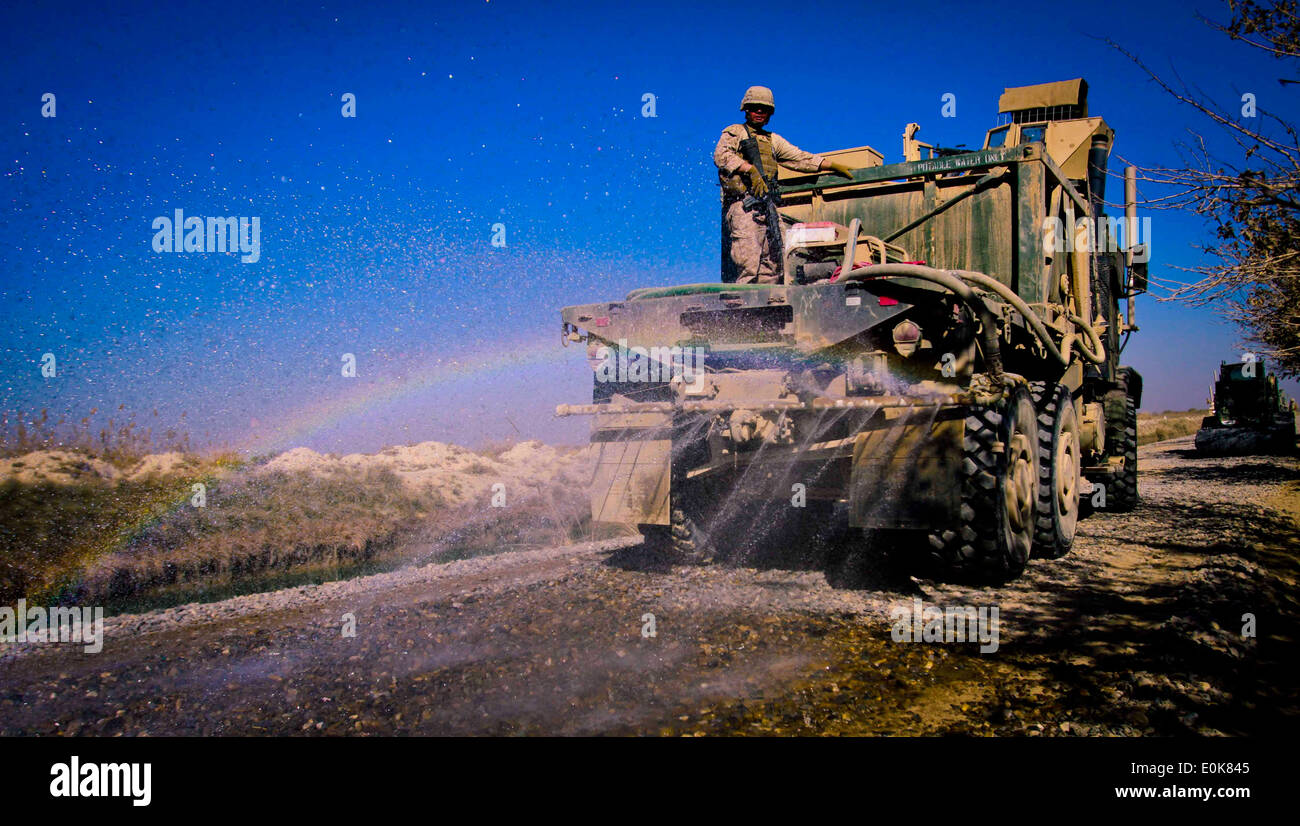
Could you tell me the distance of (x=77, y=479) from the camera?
10117 mm

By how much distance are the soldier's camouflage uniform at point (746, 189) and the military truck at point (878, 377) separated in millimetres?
523

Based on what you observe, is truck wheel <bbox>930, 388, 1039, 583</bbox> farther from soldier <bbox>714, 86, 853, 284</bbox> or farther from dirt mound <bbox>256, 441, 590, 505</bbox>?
dirt mound <bbox>256, 441, 590, 505</bbox>

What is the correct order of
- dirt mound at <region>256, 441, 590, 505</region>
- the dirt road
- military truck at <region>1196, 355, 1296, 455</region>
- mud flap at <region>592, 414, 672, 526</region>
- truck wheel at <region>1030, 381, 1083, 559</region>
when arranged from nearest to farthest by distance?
1. the dirt road
2. mud flap at <region>592, 414, 672, 526</region>
3. truck wheel at <region>1030, 381, 1083, 559</region>
4. dirt mound at <region>256, 441, 590, 505</region>
5. military truck at <region>1196, 355, 1296, 455</region>

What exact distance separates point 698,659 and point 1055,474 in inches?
168

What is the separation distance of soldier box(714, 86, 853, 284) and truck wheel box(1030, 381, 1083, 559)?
2.83m

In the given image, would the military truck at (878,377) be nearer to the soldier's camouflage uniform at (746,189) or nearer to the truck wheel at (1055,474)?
the truck wheel at (1055,474)

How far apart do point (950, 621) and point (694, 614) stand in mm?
1674

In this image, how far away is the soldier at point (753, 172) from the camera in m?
6.83

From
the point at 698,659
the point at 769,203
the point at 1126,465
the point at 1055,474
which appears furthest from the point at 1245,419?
the point at 698,659

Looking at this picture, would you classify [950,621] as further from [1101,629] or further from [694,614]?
[694,614]

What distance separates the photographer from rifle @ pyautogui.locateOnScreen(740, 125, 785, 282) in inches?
268

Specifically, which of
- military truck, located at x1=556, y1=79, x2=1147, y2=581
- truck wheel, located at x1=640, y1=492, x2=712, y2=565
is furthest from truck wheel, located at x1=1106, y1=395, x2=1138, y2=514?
truck wheel, located at x1=640, y1=492, x2=712, y2=565

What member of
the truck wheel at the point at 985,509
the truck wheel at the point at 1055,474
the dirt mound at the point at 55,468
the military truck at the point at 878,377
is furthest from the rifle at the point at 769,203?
the dirt mound at the point at 55,468
